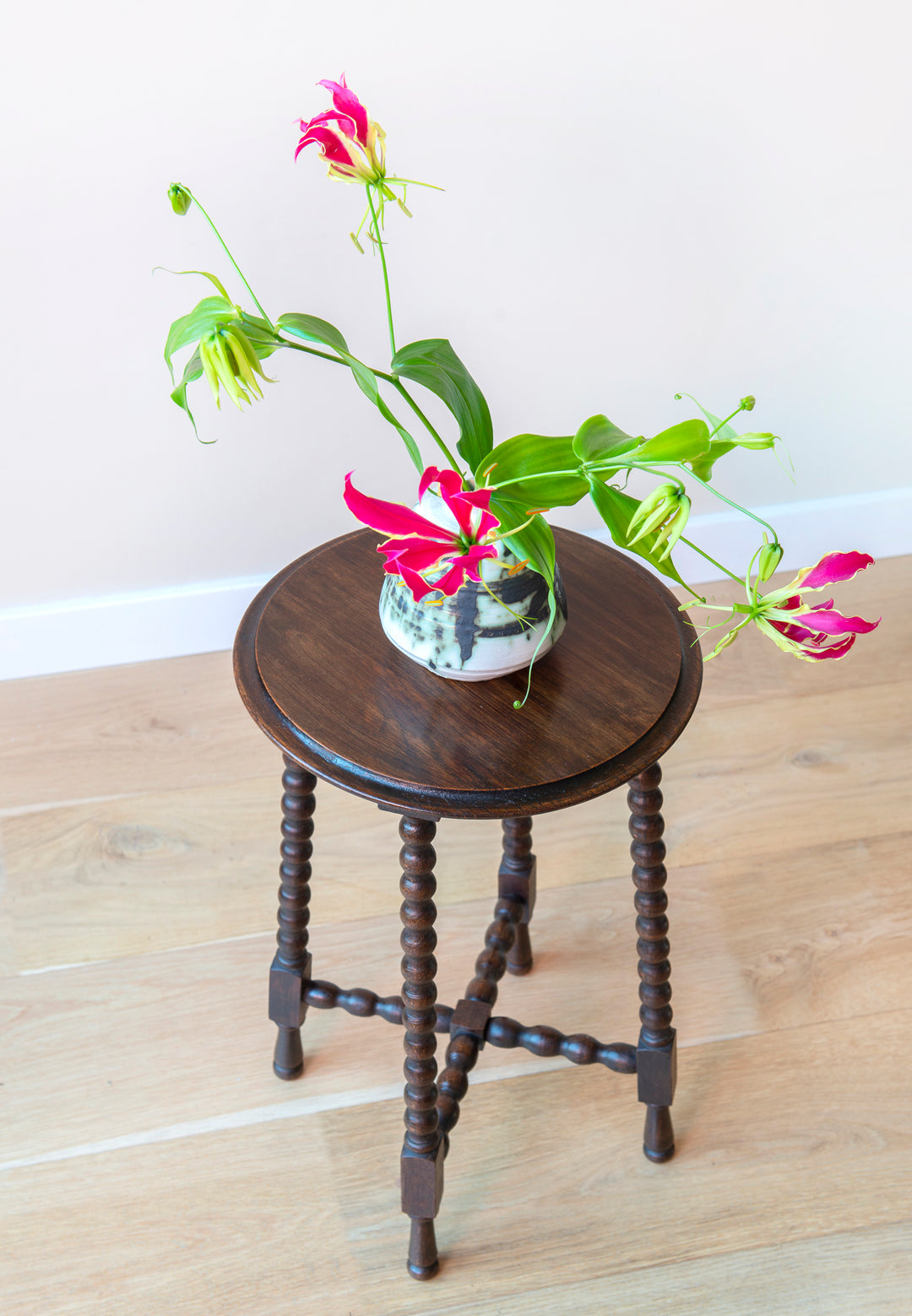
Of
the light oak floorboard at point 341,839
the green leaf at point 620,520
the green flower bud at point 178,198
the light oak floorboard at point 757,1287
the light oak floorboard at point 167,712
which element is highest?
the green flower bud at point 178,198

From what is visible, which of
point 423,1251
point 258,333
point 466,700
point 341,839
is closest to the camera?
point 258,333

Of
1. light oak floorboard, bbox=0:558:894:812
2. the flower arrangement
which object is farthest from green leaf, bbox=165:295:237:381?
light oak floorboard, bbox=0:558:894:812

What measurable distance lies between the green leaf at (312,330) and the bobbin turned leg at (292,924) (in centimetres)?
38

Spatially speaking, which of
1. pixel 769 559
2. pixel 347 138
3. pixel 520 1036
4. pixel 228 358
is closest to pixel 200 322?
pixel 228 358

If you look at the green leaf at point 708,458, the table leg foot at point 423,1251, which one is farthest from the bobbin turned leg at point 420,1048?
the green leaf at point 708,458

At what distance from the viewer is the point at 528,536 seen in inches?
30.6

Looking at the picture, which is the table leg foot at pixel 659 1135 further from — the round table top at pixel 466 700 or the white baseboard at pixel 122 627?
the white baseboard at pixel 122 627

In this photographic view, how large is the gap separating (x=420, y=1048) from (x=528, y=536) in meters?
0.45

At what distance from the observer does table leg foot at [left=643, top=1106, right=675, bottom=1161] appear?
1103mm

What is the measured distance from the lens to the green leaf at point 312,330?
78 cm

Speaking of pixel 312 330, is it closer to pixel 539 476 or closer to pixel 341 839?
pixel 539 476

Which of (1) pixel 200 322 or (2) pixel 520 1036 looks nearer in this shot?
(1) pixel 200 322

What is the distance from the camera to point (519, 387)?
1677mm

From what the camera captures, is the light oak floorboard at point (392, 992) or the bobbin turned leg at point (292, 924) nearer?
the bobbin turned leg at point (292, 924)
